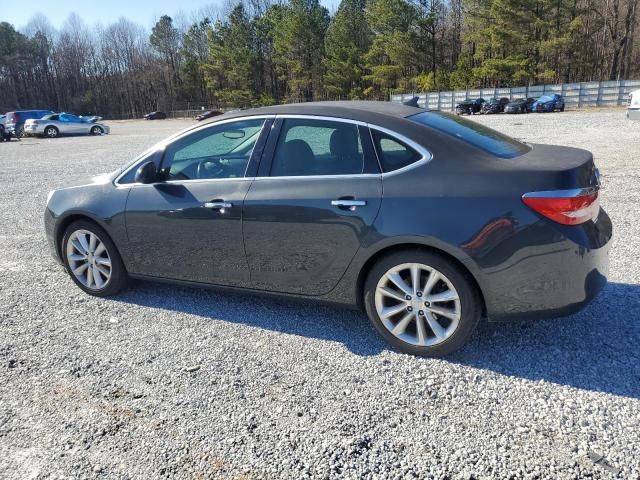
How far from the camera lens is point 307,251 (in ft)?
11.9

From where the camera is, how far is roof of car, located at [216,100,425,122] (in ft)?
11.8

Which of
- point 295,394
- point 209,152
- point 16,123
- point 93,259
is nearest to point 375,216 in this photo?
point 295,394

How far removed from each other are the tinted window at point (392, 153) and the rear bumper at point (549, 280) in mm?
899

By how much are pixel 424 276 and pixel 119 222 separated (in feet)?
8.54

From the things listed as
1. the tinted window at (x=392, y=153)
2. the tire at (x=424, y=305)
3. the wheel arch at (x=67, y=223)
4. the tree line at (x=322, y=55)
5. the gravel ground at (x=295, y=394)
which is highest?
the tree line at (x=322, y=55)

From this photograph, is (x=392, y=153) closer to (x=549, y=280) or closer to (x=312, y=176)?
(x=312, y=176)

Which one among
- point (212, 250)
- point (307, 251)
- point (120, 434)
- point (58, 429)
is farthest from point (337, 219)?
point (58, 429)

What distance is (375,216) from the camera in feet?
10.9

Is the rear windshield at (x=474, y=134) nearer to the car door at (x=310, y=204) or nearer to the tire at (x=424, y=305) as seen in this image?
the car door at (x=310, y=204)

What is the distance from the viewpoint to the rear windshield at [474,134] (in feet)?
11.3

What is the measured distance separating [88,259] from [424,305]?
3.07 metres

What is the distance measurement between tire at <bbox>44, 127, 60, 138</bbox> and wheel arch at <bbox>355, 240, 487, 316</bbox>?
1313 inches

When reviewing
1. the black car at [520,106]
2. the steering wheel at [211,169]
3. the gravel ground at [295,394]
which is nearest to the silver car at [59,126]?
the black car at [520,106]

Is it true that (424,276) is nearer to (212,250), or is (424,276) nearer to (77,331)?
(212,250)
